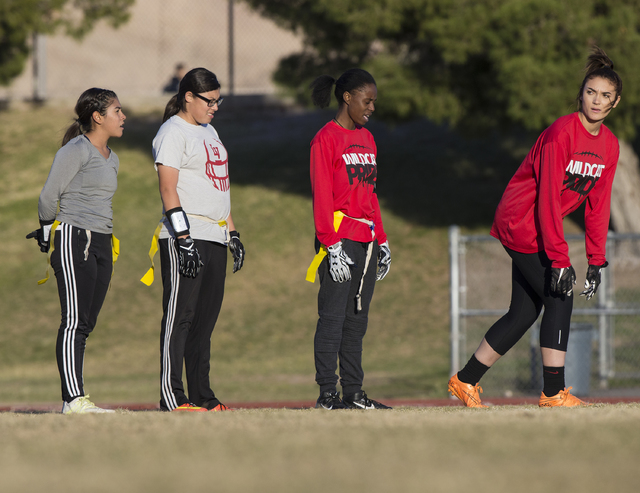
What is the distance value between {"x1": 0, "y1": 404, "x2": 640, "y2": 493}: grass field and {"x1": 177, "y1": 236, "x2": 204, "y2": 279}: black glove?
30.4 inches

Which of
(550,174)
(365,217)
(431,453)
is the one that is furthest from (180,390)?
(550,174)

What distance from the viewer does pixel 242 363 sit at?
11062mm

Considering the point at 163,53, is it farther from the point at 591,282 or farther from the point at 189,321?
the point at 591,282

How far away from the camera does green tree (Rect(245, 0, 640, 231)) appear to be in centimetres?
1175

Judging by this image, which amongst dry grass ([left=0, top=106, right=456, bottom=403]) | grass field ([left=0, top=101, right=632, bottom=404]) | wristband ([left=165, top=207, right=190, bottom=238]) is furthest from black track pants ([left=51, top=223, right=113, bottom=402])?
dry grass ([left=0, top=106, right=456, bottom=403])

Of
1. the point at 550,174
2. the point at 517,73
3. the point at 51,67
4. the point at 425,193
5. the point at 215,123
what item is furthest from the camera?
the point at 51,67

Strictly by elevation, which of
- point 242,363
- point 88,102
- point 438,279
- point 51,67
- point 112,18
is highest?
point 51,67

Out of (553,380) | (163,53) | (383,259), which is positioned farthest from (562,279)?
(163,53)

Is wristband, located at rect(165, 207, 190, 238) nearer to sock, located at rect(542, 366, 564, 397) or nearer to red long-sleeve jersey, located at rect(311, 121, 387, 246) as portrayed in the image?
red long-sleeve jersey, located at rect(311, 121, 387, 246)

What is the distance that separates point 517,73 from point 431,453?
32.3 feet

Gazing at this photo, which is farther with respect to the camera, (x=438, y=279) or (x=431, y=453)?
(x=438, y=279)

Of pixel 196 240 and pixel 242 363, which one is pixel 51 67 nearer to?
pixel 242 363

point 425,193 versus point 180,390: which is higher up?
point 425,193

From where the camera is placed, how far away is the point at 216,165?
183 inches
